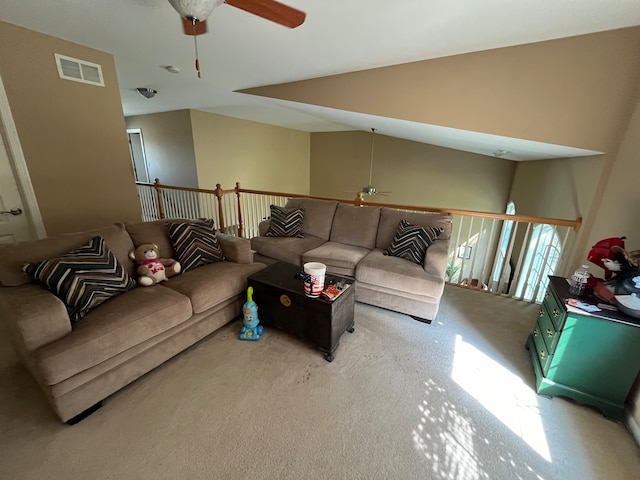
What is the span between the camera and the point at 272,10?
4.69 ft

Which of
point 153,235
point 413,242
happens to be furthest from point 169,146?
point 413,242

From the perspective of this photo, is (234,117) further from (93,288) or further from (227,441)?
(227,441)

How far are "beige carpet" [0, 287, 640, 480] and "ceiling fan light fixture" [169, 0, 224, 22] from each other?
213 cm

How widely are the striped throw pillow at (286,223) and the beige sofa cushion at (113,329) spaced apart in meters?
1.51

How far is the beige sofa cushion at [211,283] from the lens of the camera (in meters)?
1.91

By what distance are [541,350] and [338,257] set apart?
65.2 inches

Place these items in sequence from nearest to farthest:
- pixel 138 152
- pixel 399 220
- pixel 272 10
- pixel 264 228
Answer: pixel 272 10 < pixel 399 220 < pixel 264 228 < pixel 138 152

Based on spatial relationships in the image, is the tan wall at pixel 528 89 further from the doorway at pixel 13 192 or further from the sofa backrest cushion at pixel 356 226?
the doorway at pixel 13 192

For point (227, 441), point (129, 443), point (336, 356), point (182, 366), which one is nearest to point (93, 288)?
A: point (182, 366)

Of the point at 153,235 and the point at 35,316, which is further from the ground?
the point at 153,235

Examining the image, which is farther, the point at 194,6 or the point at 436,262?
the point at 436,262

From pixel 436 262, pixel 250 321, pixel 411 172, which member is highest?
pixel 411 172

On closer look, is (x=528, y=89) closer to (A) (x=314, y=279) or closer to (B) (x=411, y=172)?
(A) (x=314, y=279)

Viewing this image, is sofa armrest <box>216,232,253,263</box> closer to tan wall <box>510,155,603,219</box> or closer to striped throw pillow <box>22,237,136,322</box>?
striped throw pillow <box>22,237,136,322</box>
